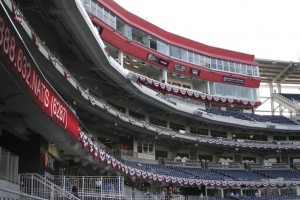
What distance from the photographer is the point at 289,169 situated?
2076 inches

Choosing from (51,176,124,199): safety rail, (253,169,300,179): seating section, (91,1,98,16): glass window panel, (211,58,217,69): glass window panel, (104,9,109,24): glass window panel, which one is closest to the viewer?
(51,176,124,199): safety rail

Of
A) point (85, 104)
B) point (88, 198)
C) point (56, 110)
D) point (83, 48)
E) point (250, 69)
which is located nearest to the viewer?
point (56, 110)

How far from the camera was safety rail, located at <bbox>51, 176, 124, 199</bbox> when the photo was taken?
774 inches

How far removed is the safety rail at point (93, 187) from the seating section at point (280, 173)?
31.7 meters

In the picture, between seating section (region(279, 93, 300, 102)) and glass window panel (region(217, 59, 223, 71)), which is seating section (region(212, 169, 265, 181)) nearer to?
glass window panel (region(217, 59, 223, 71))

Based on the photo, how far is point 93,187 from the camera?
20984 millimetres

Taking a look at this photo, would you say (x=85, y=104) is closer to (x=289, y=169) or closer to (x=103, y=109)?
(x=103, y=109)

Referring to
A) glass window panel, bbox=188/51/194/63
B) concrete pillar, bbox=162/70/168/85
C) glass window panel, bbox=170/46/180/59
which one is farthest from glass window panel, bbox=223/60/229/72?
concrete pillar, bbox=162/70/168/85

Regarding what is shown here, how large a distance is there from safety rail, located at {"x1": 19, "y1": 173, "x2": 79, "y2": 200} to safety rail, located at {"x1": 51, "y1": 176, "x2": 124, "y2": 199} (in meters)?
1.97

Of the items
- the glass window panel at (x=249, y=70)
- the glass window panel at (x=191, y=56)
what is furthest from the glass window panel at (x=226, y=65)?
the glass window panel at (x=191, y=56)

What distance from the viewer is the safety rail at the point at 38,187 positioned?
16.1m

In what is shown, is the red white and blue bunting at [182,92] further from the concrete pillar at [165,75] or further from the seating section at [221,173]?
the seating section at [221,173]

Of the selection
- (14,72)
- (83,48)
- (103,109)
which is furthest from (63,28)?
(14,72)

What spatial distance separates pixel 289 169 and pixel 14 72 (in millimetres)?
48751
